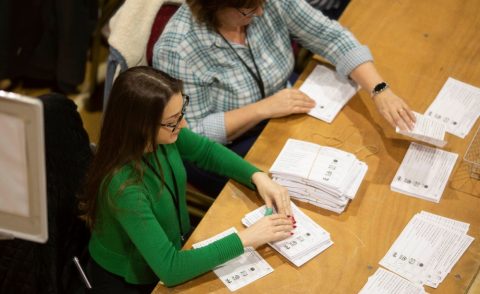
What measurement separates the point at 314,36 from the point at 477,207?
89 centimetres

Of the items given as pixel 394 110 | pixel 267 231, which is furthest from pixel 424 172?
pixel 267 231

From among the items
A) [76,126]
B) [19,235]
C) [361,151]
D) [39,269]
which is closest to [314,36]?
[361,151]

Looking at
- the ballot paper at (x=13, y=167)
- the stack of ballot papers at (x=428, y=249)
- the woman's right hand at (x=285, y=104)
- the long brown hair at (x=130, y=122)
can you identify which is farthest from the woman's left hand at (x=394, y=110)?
the ballot paper at (x=13, y=167)

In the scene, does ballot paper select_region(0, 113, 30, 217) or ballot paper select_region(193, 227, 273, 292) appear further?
ballot paper select_region(193, 227, 273, 292)

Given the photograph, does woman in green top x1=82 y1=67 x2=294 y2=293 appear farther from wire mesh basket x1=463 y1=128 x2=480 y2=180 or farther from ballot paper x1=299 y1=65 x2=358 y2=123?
wire mesh basket x1=463 y1=128 x2=480 y2=180

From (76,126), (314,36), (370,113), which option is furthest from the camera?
(314,36)

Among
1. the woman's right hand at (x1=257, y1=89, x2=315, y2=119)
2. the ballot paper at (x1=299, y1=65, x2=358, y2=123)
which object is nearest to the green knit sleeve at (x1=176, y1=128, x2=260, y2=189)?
the woman's right hand at (x1=257, y1=89, x2=315, y2=119)

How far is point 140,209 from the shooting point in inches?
71.5

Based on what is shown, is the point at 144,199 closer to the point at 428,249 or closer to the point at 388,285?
the point at 388,285

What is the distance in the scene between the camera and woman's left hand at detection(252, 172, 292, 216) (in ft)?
6.72

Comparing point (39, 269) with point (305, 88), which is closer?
point (39, 269)

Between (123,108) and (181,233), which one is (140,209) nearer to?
(123,108)

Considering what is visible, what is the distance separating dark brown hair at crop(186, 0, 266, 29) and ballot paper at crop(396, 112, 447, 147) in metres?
0.63

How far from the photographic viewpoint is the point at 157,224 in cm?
183
